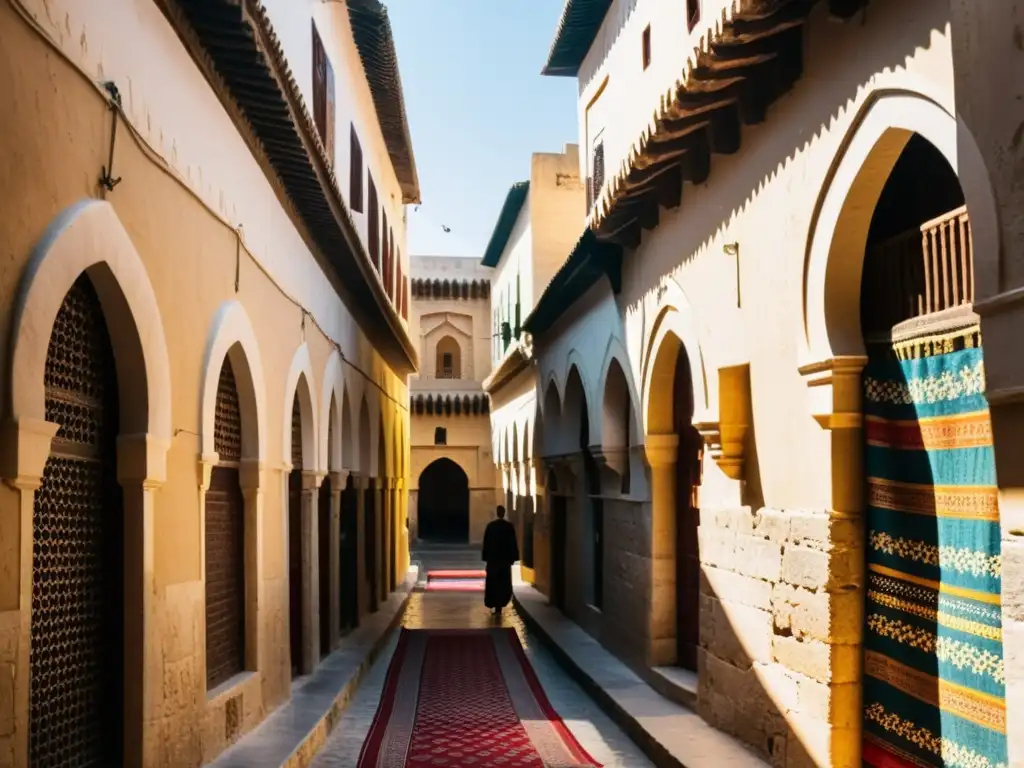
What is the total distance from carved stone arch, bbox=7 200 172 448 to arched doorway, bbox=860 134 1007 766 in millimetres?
3621

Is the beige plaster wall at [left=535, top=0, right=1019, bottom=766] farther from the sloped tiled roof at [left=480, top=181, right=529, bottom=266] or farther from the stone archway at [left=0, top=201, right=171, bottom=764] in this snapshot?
the sloped tiled roof at [left=480, top=181, right=529, bottom=266]

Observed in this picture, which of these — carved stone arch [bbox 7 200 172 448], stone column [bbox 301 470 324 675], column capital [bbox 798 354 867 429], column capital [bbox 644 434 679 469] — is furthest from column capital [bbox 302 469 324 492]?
column capital [bbox 798 354 867 429]

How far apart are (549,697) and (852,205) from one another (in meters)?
6.69

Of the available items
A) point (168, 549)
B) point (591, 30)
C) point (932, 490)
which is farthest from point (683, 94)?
point (591, 30)

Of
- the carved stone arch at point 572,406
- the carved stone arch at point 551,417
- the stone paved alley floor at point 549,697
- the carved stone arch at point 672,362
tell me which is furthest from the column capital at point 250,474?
the carved stone arch at point 551,417

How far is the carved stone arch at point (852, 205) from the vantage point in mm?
4918

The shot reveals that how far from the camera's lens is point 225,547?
26.1 ft

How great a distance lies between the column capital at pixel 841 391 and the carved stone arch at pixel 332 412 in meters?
6.80

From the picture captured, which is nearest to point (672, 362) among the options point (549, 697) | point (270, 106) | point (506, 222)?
point (549, 697)

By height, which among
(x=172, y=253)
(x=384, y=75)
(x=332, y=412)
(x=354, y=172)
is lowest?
(x=332, y=412)

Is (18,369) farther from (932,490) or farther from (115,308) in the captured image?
(932,490)

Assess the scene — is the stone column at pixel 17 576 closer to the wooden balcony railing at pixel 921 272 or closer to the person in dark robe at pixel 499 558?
the wooden balcony railing at pixel 921 272

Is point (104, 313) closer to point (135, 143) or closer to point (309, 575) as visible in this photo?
point (135, 143)

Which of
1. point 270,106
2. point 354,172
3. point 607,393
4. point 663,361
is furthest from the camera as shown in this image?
point 354,172
